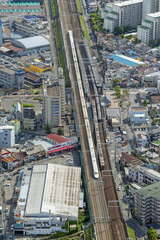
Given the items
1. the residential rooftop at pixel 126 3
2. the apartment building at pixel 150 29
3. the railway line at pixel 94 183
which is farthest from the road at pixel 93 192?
the residential rooftop at pixel 126 3

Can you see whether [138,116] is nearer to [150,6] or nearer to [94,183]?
[94,183]

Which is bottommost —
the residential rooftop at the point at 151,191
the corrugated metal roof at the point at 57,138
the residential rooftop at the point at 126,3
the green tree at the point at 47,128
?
the green tree at the point at 47,128

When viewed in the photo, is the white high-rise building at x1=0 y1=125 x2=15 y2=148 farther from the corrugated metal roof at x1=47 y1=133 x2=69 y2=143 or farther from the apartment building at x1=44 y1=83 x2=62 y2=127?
the apartment building at x1=44 y1=83 x2=62 y2=127

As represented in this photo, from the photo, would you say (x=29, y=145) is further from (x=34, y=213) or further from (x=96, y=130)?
(x=34, y=213)

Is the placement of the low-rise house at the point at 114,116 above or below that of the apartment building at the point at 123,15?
below

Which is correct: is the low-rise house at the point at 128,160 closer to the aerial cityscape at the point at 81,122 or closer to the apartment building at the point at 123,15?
the aerial cityscape at the point at 81,122

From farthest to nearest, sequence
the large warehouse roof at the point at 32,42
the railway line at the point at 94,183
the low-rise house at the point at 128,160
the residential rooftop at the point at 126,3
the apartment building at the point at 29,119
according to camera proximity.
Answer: the residential rooftop at the point at 126,3, the large warehouse roof at the point at 32,42, the apartment building at the point at 29,119, the low-rise house at the point at 128,160, the railway line at the point at 94,183

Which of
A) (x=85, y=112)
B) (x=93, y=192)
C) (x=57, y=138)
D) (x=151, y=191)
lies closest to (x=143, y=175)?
(x=93, y=192)

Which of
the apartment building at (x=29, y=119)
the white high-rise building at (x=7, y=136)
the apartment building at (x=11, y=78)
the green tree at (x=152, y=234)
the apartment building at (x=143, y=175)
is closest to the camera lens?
the green tree at (x=152, y=234)
